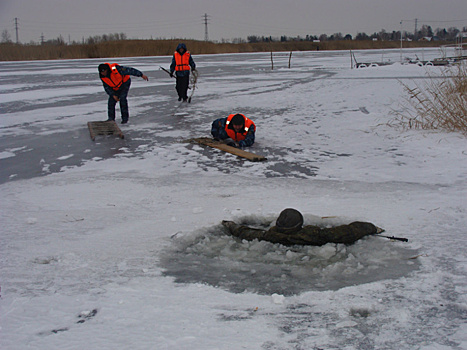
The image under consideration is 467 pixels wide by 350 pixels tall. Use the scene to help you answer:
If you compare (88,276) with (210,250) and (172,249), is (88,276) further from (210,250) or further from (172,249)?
(210,250)

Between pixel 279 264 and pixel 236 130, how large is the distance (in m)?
4.35

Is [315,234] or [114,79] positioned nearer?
[315,234]

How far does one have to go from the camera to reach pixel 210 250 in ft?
11.8

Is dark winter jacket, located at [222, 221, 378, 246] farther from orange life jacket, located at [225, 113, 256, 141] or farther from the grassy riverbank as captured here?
the grassy riverbank

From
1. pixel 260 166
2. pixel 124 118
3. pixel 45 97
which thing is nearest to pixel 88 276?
pixel 260 166

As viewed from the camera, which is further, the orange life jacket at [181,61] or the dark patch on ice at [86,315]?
the orange life jacket at [181,61]

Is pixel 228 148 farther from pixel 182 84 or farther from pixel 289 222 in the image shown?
pixel 182 84

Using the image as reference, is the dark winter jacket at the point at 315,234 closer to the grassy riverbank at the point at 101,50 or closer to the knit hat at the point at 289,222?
the knit hat at the point at 289,222

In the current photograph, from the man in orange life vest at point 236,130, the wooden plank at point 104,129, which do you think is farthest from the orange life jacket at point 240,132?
the wooden plank at point 104,129

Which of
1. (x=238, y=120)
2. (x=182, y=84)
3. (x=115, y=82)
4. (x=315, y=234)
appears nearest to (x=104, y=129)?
(x=115, y=82)

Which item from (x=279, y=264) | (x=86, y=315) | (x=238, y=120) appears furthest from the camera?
(x=238, y=120)

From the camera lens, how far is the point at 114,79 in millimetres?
9547

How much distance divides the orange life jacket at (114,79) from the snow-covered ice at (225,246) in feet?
4.97

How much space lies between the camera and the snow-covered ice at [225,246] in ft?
8.19
